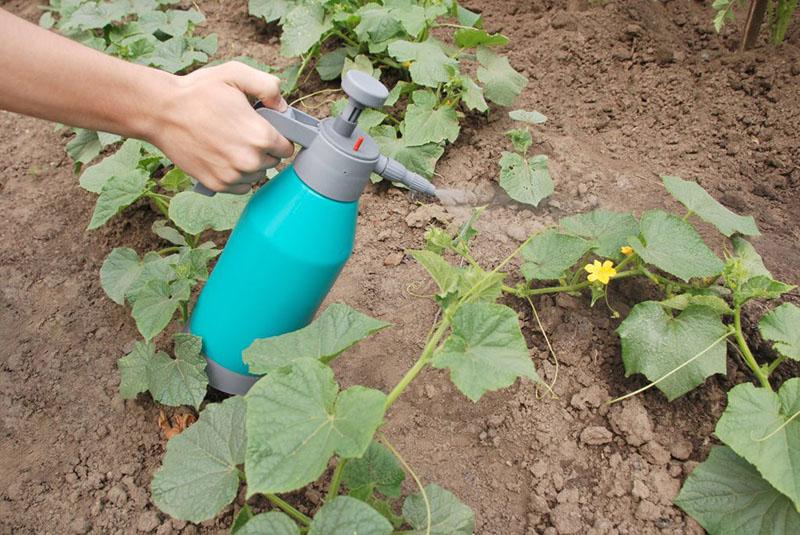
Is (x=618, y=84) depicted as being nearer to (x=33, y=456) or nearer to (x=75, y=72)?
(x=75, y=72)

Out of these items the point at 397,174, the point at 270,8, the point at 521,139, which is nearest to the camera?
the point at 397,174

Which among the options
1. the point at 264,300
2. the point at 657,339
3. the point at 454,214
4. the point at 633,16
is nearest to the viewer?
the point at 264,300

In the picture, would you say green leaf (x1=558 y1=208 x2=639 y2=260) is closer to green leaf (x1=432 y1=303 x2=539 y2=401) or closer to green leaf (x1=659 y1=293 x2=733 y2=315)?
green leaf (x1=659 y1=293 x2=733 y2=315)

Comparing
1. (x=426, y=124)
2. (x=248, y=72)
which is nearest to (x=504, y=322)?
(x=248, y=72)

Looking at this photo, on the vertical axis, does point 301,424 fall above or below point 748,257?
above

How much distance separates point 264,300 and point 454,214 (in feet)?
2.88

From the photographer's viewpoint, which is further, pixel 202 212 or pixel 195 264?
pixel 202 212

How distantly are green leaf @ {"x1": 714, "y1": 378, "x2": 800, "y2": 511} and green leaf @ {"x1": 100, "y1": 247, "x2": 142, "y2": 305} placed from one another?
1.56 metres

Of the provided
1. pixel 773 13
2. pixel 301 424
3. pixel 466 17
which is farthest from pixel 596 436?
pixel 773 13

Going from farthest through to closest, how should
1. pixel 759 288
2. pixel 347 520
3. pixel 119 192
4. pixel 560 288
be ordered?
pixel 119 192 → pixel 560 288 → pixel 759 288 → pixel 347 520

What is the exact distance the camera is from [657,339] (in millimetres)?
1694

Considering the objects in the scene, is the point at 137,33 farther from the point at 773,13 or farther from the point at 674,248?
the point at 773,13

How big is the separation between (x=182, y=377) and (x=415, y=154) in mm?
1102

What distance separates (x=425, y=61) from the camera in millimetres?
2404
